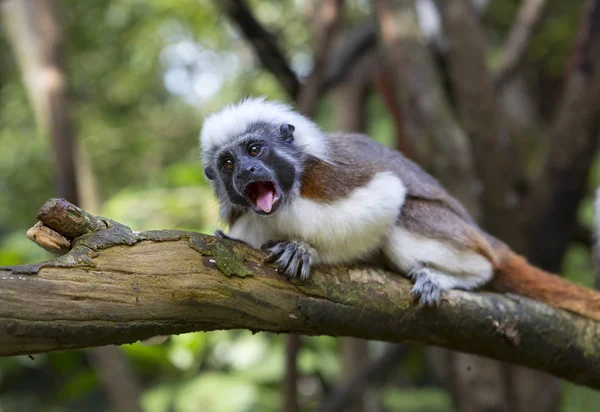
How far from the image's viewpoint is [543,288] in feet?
10.1

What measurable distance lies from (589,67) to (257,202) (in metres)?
3.28

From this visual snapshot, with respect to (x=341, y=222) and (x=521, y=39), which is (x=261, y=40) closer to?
(x=521, y=39)

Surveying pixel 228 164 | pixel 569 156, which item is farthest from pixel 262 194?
pixel 569 156

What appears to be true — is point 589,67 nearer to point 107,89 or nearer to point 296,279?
point 296,279

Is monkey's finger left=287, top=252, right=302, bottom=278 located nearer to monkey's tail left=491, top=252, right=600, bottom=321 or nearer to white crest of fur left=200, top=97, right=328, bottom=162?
white crest of fur left=200, top=97, right=328, bottom=162

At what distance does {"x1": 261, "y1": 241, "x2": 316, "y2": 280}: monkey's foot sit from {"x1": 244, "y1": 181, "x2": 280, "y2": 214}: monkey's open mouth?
18 cm

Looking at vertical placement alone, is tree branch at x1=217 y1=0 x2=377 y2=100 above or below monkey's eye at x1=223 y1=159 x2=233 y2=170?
above

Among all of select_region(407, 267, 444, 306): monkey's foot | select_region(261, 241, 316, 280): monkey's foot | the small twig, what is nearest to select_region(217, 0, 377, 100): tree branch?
the small twig

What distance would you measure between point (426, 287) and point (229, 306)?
0.91 m

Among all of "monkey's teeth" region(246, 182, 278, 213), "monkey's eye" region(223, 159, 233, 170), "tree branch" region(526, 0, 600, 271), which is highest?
"tree branch" region(526, 0, 600, 271)

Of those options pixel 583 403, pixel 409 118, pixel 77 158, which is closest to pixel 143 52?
pixel 77 158

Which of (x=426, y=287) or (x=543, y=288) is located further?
(x=543, y=288)

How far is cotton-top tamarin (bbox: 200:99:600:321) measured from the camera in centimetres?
271

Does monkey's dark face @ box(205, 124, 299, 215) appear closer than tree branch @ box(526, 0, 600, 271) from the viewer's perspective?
Yes
